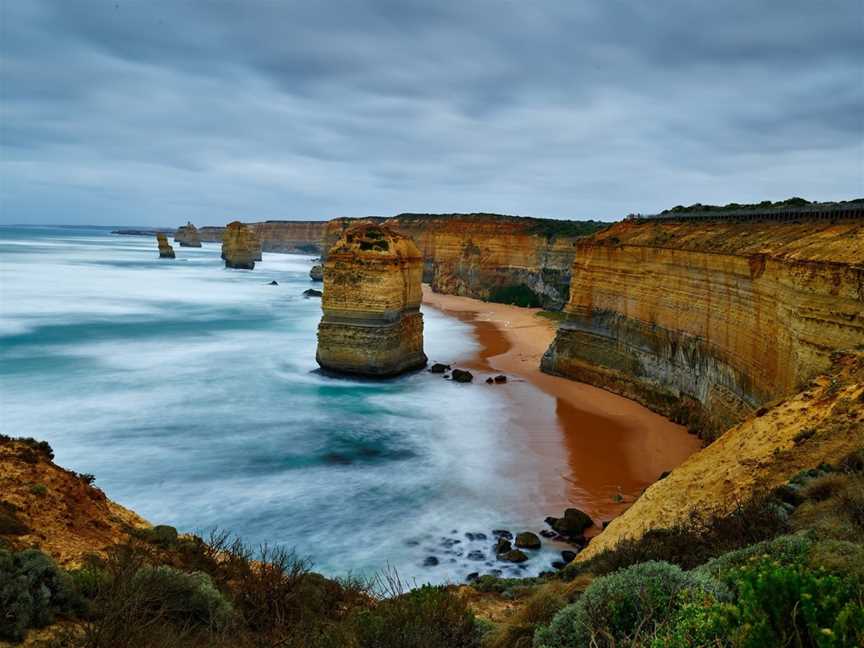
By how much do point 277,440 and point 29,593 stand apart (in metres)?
14.2

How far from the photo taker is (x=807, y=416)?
10.3 metres

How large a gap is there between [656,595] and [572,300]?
24169 mm

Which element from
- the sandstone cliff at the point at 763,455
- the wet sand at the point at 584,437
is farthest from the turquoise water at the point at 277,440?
the sandstone cliff at the point at 763,455

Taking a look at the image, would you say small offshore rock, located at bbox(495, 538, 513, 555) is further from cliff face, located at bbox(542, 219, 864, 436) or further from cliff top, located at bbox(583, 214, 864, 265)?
cliff top, located at bbox(583, 214, 864, 265)

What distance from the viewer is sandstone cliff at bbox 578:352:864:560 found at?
30.0 feet

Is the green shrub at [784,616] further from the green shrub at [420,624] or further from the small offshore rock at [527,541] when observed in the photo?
the small offshore rock at [527,541]

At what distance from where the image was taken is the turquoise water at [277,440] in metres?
14.0

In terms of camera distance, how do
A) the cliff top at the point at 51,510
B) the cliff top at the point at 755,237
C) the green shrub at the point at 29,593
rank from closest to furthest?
1. the green shrub at the point at 29,593
2. the cliff top at the point at 51,510
3. the cliff top at the point at 755,237

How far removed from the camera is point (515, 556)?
39.4ft

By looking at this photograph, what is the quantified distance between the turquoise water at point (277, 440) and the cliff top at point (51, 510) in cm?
413

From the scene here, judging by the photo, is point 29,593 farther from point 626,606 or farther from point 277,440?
point 277,440

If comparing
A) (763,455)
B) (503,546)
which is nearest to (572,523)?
(503,546)

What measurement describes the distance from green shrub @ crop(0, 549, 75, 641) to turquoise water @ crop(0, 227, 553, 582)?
6.66 m

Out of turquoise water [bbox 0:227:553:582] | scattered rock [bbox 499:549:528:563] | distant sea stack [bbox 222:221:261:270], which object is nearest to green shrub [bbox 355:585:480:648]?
turquoise water [bbox 0:227:553:582]
